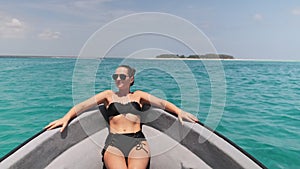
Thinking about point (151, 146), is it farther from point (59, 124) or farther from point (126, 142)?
point (59, 124)

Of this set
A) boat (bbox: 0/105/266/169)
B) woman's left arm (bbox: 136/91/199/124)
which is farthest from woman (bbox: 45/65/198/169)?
boat (bbox: 0/105/266/169)

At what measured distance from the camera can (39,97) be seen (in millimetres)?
11211

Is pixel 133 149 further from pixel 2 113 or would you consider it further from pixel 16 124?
pixel 2 113

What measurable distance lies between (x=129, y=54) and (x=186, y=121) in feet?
2.97

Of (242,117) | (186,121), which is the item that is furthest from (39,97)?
(186,121)

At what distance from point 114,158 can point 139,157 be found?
0.70ft

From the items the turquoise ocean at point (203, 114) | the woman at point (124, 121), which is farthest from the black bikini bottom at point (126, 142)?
the turquoise ocean at point (203, 114)

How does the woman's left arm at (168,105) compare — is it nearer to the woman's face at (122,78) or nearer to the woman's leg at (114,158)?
the woman's face at (122,78)

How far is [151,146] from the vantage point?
2.59 metres

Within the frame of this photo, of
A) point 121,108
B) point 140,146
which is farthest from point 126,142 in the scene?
point 121,108

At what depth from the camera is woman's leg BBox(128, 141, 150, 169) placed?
77.6 inches

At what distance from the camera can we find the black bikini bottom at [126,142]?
6.90ft

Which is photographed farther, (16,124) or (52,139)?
(16,124)

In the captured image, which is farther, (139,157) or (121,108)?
(121,108)
